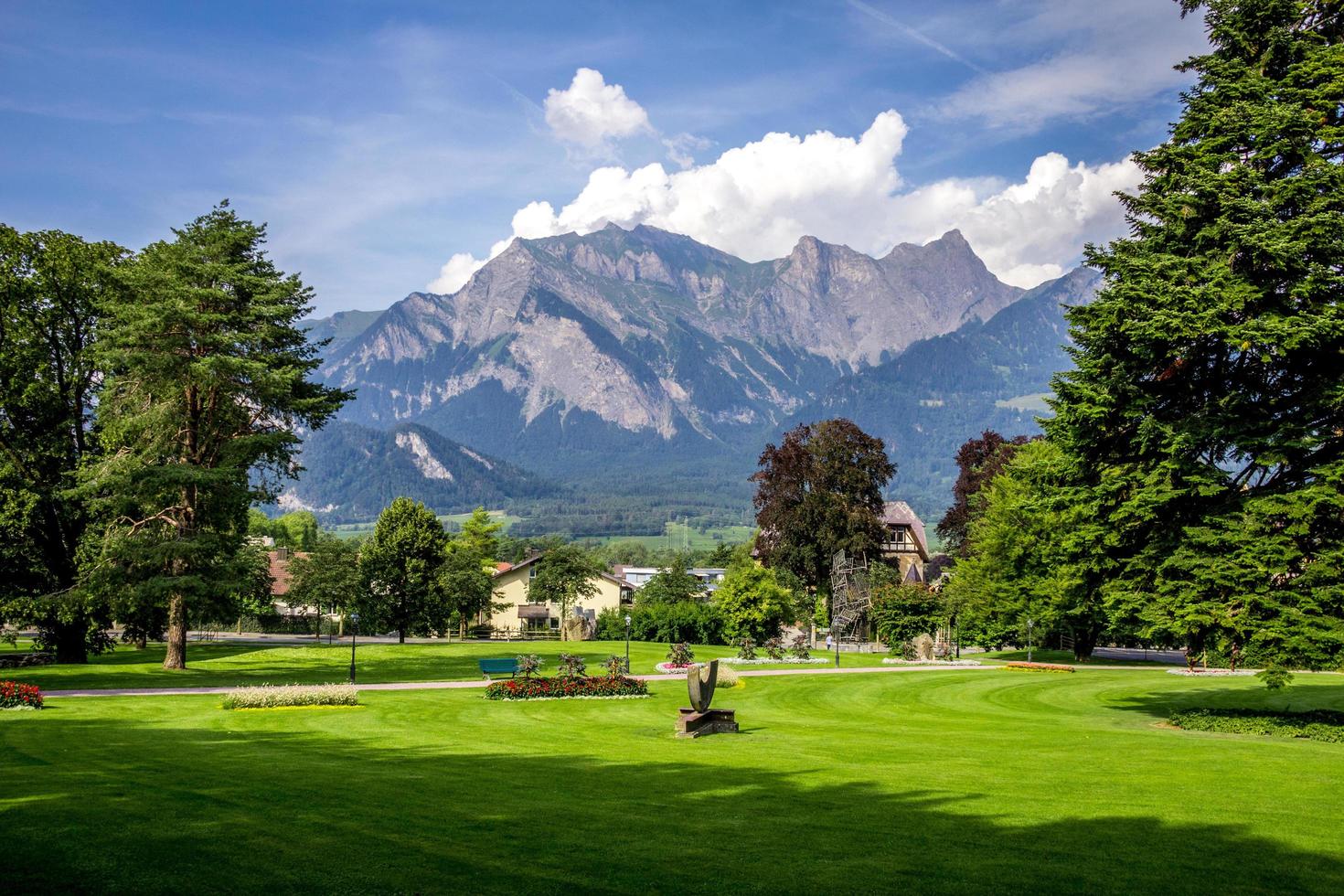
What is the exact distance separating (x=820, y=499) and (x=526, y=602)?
139 feet

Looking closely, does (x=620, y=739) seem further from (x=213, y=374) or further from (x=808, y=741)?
(x=213, y=374)

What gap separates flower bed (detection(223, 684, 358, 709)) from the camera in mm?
28250

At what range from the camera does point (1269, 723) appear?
23.5 m

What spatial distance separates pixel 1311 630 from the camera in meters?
21.6

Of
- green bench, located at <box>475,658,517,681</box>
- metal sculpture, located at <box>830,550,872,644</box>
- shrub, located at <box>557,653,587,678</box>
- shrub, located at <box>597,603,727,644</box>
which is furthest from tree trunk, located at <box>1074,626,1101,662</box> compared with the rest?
green bench, located at <box>475,658,517,681</box>

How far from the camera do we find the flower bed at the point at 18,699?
25.3 meters

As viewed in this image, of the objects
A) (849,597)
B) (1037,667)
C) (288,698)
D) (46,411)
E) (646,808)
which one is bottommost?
(1037,667)

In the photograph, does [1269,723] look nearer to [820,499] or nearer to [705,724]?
[705,724]

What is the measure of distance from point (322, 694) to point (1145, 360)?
1022 inches

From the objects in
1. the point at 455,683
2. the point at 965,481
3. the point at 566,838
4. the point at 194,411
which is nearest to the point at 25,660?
the point at 194,411

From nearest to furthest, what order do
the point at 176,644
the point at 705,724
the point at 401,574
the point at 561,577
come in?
the point at 705,724 → the point at 176,644 → the point at 401,574 → the point at 561,577

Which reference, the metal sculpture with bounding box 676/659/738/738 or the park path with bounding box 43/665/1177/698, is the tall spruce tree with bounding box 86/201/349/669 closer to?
the park path with bounding box 43/665/1177/698

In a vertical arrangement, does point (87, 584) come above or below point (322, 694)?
above

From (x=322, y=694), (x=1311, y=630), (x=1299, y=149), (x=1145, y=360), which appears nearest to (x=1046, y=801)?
(x=1311, y=630)
